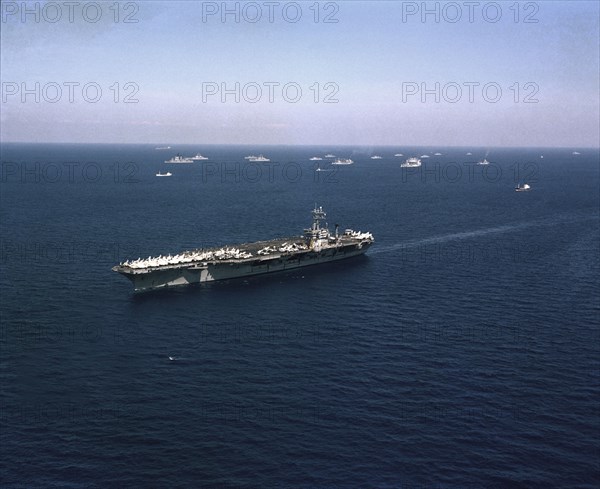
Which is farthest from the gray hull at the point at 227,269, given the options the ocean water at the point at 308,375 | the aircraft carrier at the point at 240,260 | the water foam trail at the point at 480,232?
the water foam trail at the point at 480,232

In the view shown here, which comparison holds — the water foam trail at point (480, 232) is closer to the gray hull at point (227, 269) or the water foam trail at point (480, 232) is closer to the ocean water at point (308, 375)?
the gray hull at point (227, 269)

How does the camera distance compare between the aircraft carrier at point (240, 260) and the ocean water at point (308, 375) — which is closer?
the ocean water at point (308, 375)

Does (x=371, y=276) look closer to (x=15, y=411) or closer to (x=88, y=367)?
(x=88, y=367)

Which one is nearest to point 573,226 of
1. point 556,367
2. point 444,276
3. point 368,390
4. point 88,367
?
point 444,276

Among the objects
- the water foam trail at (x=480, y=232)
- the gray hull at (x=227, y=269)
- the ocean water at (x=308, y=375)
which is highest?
the water foam trail at (x=480, y=232)

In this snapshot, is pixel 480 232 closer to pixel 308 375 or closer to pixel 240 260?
pixel 240 260

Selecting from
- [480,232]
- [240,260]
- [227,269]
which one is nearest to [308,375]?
[240,260]
